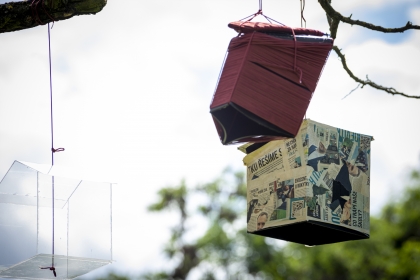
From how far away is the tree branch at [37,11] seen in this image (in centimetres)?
403

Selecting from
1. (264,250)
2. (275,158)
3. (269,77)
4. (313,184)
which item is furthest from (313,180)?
(264,250)

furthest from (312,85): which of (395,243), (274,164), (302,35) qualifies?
(395,243)

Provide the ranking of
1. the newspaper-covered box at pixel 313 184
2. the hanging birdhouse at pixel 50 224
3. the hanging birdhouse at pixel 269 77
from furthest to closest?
the hanging birdhouse at pixel 50 224, the newspaper-covered box at pixel 313 184, the hanging birdhouse at pixel 269 77

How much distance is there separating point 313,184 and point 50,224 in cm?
147

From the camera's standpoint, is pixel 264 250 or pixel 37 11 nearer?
pixel 37 11

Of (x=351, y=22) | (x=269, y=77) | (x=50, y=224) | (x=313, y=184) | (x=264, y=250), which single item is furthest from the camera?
(x=264, y=250)

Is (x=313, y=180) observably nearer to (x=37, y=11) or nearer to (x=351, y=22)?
(x=351, y=22)

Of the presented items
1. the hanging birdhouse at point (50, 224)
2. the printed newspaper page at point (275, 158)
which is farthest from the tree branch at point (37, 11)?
the printed newspaper page at point (275, 158)

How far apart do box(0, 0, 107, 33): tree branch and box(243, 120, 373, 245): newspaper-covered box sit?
1.22m

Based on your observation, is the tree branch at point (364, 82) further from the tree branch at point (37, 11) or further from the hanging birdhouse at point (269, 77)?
the tree branch at point (37, 11)

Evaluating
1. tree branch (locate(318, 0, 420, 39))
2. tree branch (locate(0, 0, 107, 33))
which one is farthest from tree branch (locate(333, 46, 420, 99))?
tree branch (locate(0, 0, 107, 33))

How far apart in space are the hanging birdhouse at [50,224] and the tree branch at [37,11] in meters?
0.79

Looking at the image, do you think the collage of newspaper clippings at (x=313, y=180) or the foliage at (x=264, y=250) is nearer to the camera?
the collage of newspaper clippings at (x=313, y=180)

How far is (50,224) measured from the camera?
169 inches
